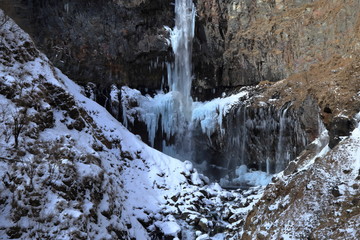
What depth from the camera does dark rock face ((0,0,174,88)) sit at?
21.6m

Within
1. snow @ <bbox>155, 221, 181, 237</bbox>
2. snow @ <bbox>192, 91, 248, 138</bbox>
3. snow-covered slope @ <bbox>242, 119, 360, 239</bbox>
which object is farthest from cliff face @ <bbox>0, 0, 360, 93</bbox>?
snow @ <bbox>155, 221, 181, 237</bbox>

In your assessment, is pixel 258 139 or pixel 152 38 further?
pixel 152 38

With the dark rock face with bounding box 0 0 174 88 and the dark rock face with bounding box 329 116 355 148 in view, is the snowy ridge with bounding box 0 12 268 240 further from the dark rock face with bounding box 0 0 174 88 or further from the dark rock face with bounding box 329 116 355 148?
the dark rock face with bounding box 0 0 174 88

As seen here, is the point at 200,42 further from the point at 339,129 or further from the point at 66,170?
the point at 66,170

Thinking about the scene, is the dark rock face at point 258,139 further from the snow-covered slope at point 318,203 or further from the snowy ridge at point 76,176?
the snow-covered slope at point 318,203

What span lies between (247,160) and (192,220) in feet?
29.4

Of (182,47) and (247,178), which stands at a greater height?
(182,47)

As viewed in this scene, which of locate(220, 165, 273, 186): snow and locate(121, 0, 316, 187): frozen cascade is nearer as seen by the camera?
locate(220, 165, 273, 186): snow

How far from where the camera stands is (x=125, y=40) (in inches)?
880

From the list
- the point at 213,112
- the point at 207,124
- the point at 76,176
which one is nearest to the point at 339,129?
the point at 76,176

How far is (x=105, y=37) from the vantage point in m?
22.2

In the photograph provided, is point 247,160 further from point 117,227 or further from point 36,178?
point 36,178

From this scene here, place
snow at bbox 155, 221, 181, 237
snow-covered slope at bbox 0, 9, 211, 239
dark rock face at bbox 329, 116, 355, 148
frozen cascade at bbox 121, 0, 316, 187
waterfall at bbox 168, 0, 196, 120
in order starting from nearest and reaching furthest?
snow-covered slope at bbox 0, 9, 211, 239, dark rock face at bbox 329, 116, 355, 148, snow at bbox 155, 221, 181, 237, frozen cascade at bbox 121, 0, 316, 187, waterfall at bbox 168, 0, 196, 120

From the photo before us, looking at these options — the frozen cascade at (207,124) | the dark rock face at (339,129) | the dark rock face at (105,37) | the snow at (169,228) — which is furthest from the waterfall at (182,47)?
the dark rock face at (339,129)
